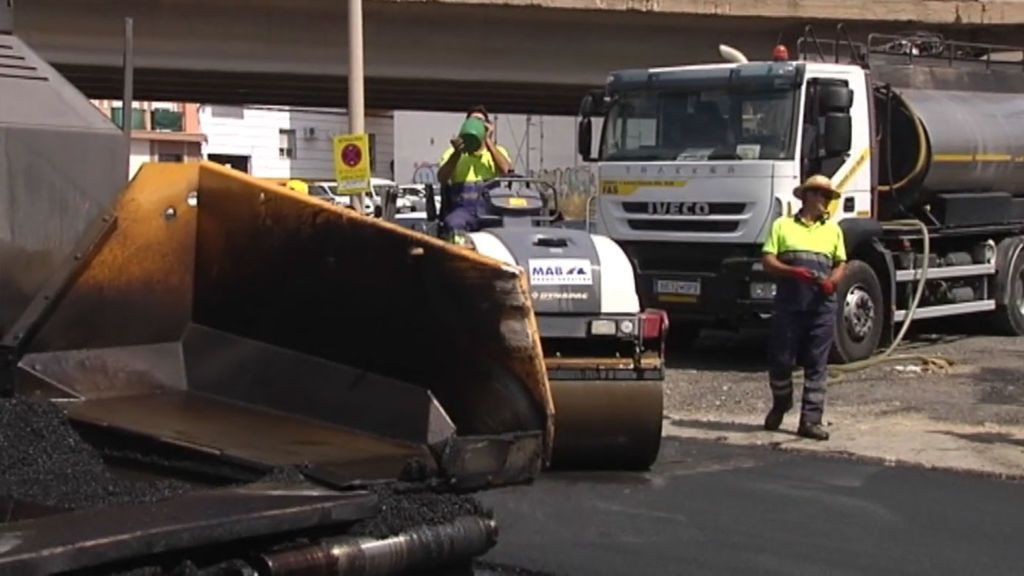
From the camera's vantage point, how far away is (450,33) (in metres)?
26.9

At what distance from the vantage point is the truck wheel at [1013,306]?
16547 mm

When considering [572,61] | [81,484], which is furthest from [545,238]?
[572,61]

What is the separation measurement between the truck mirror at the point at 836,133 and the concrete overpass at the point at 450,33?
1264cm

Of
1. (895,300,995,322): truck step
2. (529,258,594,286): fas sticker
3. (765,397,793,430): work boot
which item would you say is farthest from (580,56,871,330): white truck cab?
(529,258,594,286): fas sticker

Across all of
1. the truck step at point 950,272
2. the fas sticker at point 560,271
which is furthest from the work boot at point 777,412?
the truck step at point 950,272

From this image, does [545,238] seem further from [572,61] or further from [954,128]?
[572,61]

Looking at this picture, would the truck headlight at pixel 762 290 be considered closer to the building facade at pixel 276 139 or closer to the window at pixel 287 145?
the building facade at pixel 276 139

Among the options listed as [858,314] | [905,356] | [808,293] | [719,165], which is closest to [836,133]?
[719,165]

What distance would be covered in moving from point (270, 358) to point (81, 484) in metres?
0.94

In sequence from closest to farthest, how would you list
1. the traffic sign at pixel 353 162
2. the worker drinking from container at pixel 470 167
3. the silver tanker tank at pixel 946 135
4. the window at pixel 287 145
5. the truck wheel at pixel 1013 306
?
the worker drinking from container at pixel 470 167, the silver tanker tank at pixel 946 135, the truck wheel at pixel 1013 306, the traffic sign at pixel 353 162, the window at pixel 287 145

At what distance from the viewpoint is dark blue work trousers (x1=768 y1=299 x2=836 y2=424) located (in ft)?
33.7

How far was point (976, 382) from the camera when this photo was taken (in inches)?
512

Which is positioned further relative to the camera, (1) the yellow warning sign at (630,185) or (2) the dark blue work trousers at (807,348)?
(1) the yellow warning sign at (630,185)

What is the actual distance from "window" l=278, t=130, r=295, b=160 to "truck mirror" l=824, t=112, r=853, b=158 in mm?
52744
